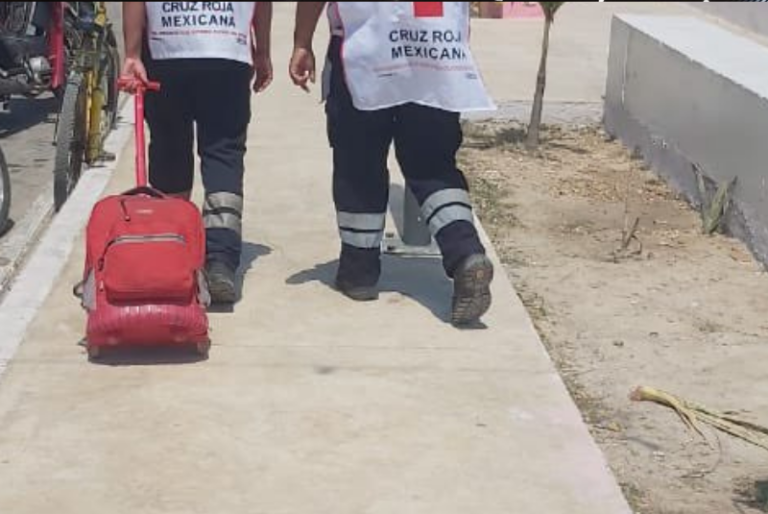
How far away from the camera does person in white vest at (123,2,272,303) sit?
4578 mm

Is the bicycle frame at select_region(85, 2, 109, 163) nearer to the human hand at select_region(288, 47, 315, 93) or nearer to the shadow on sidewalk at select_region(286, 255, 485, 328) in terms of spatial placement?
the shadow on sidewalk at select_region(286, 255, 485, 328)

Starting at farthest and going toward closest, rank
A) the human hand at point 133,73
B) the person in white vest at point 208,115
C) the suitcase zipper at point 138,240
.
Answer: the suitcase zipper at point 138,240 → the human hand at point 133,73 → the person in white vest at point 208,115

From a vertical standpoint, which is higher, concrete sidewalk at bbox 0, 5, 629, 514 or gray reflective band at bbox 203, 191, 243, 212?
gray reflective band at bbox 203, 191, 243, 212

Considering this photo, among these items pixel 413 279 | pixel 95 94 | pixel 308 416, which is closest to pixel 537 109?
pixel 95 94

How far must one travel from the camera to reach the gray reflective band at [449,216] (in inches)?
222

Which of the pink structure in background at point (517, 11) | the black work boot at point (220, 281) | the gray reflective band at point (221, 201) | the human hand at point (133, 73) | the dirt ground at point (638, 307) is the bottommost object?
the pink structure in background at point (517, 11)

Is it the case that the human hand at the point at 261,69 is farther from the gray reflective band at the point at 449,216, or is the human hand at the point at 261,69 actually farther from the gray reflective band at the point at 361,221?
the gray reflective band at the point at 449,216

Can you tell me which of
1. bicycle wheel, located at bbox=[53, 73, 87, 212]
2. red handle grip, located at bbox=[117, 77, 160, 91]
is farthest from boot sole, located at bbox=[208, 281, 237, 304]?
bicycle wheel, located at bbox=[53, 73, 87, 212]

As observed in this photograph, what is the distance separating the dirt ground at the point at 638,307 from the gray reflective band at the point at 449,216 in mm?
573

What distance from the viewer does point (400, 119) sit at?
5562mm

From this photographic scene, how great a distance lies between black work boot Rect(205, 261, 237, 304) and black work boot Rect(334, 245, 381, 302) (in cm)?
47

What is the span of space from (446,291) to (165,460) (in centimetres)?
198

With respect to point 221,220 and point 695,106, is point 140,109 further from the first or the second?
point 695,106

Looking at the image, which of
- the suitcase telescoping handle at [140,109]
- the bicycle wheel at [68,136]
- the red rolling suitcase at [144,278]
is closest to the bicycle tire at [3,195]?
the bicycle wheel at [68,136]
